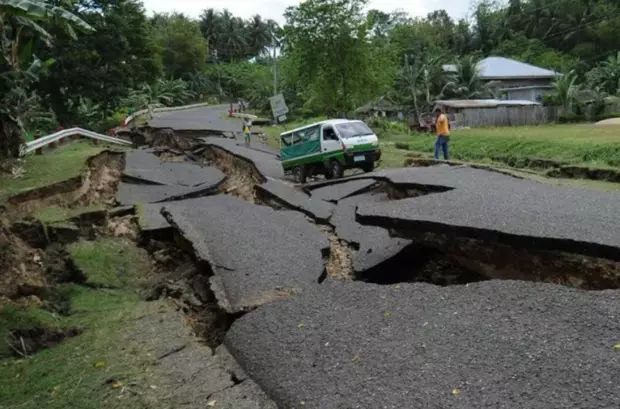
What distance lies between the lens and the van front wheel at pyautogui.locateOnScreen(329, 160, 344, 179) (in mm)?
15703

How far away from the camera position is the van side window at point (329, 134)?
15930 mm

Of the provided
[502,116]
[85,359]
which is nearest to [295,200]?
[85,359]

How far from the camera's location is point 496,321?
4812 mm

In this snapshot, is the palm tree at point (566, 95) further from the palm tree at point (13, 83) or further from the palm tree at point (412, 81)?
the palm tree at point (13, 83)

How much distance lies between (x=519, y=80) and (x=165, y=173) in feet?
130

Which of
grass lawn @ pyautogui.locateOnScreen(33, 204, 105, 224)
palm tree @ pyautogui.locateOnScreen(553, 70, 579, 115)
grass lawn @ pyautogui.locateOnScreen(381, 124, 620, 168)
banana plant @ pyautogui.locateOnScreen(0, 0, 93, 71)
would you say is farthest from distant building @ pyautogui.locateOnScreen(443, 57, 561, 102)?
grass lawn @ pyautogui.locateOnScreen(33, 204, 105, 224)

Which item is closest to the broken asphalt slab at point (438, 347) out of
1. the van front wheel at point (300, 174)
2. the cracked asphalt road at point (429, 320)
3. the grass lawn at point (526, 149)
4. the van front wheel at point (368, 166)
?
the cracked asphalt road at point (429, 320)

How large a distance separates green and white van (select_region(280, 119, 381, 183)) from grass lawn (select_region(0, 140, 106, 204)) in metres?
5.59

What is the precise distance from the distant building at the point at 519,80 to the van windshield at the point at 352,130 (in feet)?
110

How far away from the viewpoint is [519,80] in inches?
1897

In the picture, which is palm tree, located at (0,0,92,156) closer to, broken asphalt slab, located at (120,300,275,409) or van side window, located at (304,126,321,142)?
van side window, located at (304,126,321,142)

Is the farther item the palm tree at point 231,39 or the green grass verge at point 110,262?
the palm tree at point 231,39

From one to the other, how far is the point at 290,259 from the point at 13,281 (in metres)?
3.38

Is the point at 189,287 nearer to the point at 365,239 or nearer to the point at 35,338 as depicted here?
the point at 35,338
